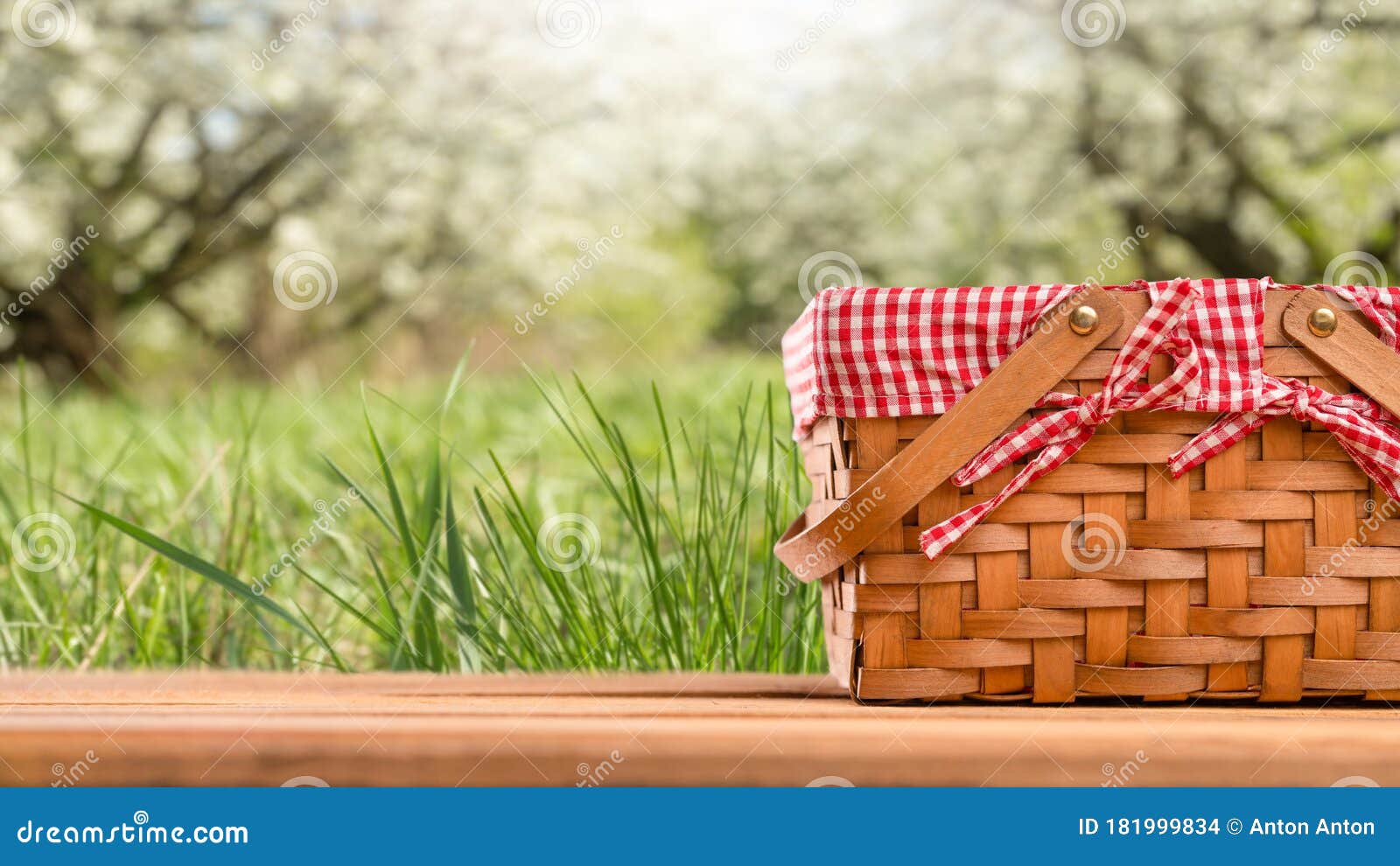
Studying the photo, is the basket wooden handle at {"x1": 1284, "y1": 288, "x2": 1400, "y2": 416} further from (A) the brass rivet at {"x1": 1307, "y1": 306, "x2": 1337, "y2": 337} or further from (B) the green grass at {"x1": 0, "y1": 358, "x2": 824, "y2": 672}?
(B) the green grass at {"x1": 0, "y1": 358, "x2": 824, "y2": 672}

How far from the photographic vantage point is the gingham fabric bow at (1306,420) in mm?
815

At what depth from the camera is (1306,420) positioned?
2.72 feet

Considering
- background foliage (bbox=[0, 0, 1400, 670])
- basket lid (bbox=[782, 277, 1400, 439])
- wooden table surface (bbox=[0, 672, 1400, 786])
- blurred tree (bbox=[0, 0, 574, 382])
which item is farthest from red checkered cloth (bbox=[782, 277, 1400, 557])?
blurred tree (bbox=[0, 0, 574, 382])

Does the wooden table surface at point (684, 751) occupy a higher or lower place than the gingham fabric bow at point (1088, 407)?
lower

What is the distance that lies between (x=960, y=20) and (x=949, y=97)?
393mm

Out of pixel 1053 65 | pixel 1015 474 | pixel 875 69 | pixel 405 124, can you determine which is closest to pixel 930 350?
pixel 1015 474

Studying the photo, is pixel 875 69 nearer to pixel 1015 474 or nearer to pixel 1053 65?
pixel 1053 65

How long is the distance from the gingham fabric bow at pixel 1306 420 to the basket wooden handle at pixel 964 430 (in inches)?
3.9

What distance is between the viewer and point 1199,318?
32.4 inches

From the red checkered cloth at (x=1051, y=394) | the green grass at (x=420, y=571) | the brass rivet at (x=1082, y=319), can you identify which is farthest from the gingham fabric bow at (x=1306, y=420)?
the green grass at (x=420, y=571)

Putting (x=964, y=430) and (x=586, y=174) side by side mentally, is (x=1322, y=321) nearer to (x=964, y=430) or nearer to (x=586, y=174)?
(x=964, y=430)

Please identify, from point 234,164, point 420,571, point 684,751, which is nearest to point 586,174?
point 234,164

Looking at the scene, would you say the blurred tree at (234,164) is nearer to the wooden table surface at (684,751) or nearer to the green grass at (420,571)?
the green grass at (420,571)

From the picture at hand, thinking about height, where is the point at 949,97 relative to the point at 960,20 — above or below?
below
